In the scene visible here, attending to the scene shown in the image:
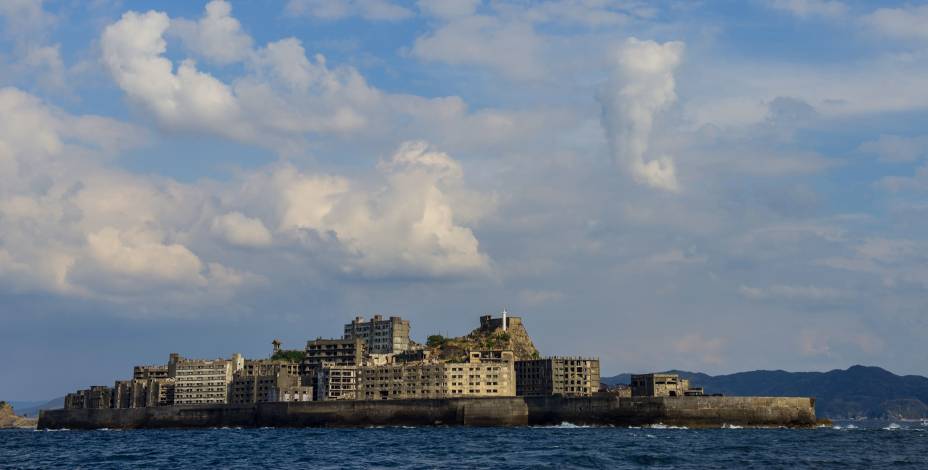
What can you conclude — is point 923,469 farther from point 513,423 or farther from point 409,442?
point 513,423

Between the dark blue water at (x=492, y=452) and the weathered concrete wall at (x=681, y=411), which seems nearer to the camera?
the dark blue water at (x=492, y=452)

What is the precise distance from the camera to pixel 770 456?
107 m

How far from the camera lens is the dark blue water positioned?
99188mm

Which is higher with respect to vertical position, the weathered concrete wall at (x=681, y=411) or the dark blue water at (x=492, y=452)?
the weathered concrete wall at (x=681, y=411)

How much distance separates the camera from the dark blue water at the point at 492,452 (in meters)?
99.2

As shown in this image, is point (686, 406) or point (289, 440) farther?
point (686, 406)

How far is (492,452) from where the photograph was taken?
112625mm

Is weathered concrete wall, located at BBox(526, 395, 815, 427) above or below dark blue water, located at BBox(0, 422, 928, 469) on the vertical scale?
above

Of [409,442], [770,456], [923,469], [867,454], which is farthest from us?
[409,442]

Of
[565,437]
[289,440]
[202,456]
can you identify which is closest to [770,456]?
[565,437]

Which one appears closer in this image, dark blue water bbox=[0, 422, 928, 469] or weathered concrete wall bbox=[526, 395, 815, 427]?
dark blue water bbox=[0, 422, 928, 469]

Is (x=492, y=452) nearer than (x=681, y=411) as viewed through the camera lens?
Yes

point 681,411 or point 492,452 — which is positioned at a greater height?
point 681,411

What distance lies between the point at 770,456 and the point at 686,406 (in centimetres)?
8084
